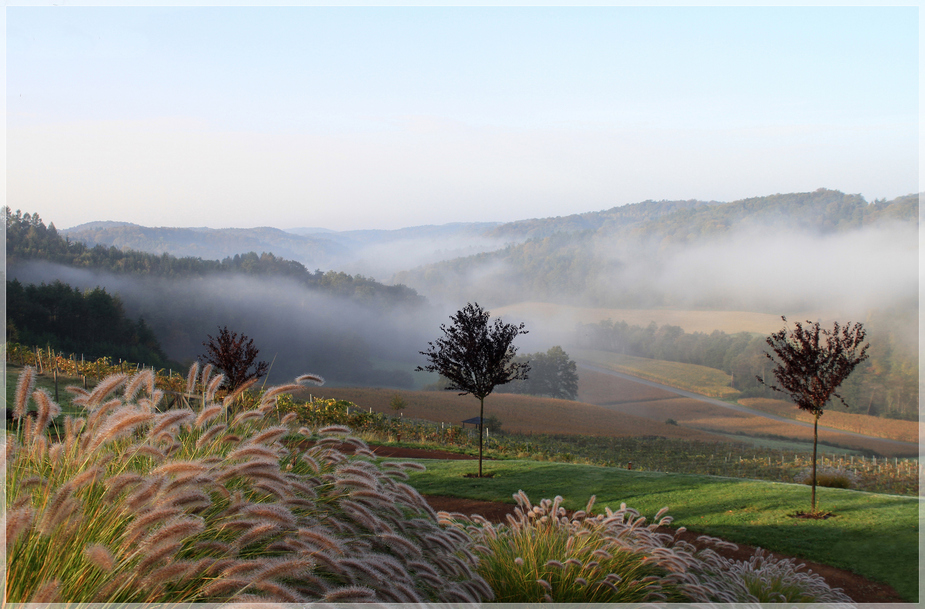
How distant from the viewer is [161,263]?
127 metres

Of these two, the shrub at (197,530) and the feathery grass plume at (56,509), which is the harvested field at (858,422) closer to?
the shrub at (197,530)

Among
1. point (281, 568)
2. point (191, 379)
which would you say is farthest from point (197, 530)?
point (191, 379)

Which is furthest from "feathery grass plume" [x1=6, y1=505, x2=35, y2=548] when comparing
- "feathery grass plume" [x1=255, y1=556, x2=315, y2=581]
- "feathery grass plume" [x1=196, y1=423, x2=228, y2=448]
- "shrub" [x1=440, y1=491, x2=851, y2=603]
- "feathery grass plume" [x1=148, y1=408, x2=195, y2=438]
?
"shrub" [x1=440, y1=491, x2=851, y2=603]

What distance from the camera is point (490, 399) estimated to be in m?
65.2

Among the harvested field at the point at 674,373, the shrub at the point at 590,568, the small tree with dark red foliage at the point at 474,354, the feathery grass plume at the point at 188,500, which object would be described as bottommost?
the harvested field at the point at 674,373

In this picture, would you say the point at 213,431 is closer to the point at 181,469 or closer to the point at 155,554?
the point at 181,469

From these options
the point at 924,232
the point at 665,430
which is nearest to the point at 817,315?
the point at 924,232

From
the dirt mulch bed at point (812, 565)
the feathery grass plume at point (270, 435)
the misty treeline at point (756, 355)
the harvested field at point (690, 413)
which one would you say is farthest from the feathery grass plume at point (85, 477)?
the misty treeline at point (756, 355)

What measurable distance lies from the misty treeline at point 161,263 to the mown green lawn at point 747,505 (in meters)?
101

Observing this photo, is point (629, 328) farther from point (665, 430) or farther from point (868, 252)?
point (868, 252)

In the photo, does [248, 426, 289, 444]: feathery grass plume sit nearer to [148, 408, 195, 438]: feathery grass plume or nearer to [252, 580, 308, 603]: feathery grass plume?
[148, 408, 195, 438]: feathery grass plume

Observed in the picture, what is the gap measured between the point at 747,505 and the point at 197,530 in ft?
39.2

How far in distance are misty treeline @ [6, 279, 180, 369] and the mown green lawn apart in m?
56.7

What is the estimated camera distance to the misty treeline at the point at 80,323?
60.0 metres
